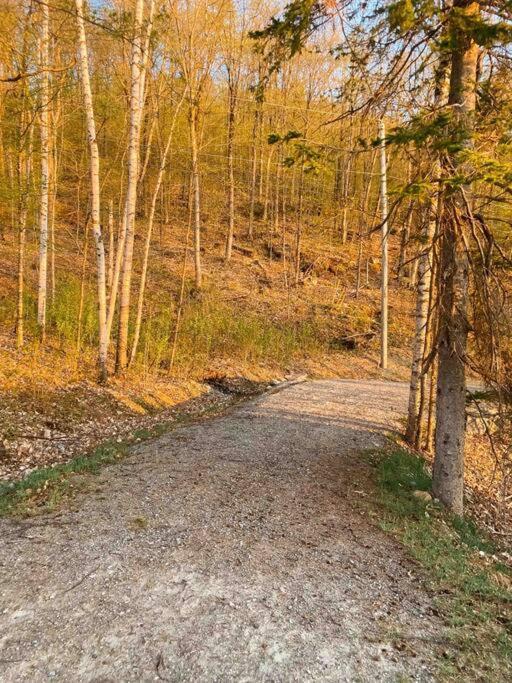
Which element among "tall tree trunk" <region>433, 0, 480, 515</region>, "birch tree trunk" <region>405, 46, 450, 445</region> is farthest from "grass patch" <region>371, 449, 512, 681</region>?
"birch tree trunk" <region>405, 46, 450, 445</region>

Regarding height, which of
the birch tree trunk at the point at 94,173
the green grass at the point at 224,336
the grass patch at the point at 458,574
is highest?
the birch tree trunk at the point at 94,173

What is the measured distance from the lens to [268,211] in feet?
85.9

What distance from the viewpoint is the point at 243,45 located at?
17812 mm

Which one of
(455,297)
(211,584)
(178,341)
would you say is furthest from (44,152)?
(211,584)

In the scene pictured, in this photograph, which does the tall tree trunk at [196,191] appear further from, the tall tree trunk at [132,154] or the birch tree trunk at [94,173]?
the birch tree trunk at [94,173]

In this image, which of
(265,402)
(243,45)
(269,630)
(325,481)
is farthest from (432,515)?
(243,45)

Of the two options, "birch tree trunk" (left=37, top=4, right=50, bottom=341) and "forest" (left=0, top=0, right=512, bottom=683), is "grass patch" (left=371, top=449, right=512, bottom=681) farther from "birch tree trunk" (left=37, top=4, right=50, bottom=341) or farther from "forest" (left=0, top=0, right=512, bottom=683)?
"birch tree trunk" (left=37, top=4, right=50, bottom=341)

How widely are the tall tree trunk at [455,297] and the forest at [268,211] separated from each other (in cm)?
2

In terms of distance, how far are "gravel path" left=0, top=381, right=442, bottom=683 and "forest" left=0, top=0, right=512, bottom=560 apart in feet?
5.62

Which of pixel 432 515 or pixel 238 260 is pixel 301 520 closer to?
pixel 432 515

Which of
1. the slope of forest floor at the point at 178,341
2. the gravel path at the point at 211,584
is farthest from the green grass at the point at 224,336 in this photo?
the gravel path at the point at 211,584

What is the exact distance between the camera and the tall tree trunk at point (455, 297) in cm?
394

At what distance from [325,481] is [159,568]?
2.57 meters

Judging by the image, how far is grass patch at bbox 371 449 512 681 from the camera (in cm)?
271
